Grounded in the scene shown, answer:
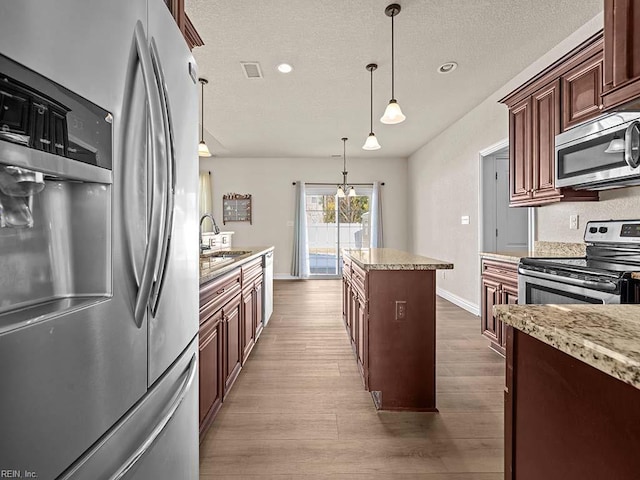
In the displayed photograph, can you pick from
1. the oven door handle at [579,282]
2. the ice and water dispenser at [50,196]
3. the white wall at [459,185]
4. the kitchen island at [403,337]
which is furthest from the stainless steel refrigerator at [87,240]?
the white wall at [459,185]

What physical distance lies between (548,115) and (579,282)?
5.17 feet

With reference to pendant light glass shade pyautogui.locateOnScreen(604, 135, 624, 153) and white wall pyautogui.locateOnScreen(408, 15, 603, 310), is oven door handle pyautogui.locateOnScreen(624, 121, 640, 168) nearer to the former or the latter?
pendant light glass shade pyautogui.locateOnScreen(604, 135, 624, 153)

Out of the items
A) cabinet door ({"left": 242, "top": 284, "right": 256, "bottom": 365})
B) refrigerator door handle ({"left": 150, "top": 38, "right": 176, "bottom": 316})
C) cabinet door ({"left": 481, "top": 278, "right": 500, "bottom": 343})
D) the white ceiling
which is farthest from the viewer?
cabinet door ({"left": 481, "top": 278, "right": 500, "bottom": 343})

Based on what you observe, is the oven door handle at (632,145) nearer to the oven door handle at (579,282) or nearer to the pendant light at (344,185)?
the oven door handle at (579,282)

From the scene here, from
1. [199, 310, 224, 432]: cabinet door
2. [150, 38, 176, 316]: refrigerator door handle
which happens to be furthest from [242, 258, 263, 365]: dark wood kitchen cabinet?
[150, 38, 176, 316]: refrigerator door handle

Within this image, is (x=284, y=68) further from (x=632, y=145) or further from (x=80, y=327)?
(x=80, y=327)

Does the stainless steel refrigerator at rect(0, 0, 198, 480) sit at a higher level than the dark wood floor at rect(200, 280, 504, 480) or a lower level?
higher

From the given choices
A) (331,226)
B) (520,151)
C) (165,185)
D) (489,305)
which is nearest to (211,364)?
(165,185)

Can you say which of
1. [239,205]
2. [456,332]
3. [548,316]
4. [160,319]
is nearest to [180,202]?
[160,319]

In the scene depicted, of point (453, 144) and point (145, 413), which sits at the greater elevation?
point (453, 144)

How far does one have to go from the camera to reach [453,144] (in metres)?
5.17

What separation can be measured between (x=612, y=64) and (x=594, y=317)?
118cm

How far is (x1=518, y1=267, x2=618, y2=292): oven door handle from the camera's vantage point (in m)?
1.72

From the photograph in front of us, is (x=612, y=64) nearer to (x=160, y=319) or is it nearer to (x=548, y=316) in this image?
(x=548, y=316)
